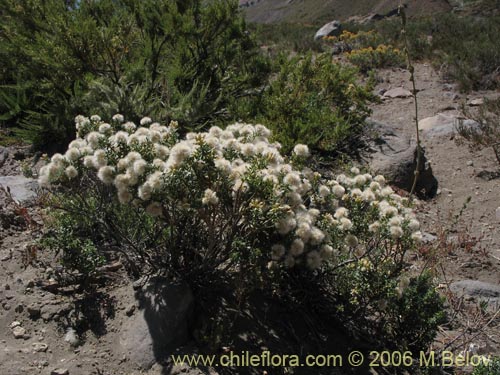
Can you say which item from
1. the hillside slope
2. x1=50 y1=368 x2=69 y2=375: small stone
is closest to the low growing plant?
x1=50 y1=368 x2=69 y2=375: small stone

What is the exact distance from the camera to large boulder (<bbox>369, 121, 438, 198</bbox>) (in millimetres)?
5820

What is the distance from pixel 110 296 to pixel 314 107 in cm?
394

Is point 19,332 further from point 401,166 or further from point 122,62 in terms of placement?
point 401,166

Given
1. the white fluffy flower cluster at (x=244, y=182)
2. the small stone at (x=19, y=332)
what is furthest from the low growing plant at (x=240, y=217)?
the small stone at (x=19, y=332)

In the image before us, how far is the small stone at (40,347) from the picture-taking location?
268 cm

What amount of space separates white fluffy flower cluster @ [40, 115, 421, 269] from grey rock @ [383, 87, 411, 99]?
644 centimetres

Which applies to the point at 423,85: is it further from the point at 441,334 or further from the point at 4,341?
the point at 4,341

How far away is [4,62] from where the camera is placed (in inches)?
246

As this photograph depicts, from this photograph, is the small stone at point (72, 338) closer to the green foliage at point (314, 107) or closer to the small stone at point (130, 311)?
the small stone at point (130, 311)

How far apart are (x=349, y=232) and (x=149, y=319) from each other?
1.36m

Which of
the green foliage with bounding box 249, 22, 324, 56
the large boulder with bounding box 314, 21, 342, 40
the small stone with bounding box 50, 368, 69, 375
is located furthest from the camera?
the large boulder with bounding box 314, 21, 342, 40

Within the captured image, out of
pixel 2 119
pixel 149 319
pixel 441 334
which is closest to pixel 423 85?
pixel 441 334

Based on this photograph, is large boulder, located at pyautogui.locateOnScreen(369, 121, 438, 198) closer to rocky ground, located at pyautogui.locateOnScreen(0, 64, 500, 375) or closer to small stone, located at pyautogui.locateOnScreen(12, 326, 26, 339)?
rocky ground, located at pyautogui.locateOnScreen(0, 64, 500, 375)

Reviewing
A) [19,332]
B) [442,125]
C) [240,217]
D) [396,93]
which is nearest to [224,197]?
[240,217]
